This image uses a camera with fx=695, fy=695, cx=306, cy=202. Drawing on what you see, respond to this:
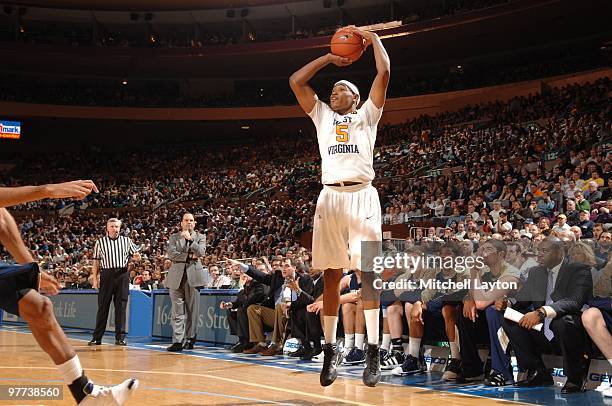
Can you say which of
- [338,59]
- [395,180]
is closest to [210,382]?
[338,59]

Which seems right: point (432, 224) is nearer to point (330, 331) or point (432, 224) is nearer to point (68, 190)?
point (330, 331)

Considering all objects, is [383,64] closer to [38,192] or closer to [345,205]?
[345,205]

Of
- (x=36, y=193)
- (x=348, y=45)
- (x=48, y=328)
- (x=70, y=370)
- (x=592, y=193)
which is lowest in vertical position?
(x=70, y=370)

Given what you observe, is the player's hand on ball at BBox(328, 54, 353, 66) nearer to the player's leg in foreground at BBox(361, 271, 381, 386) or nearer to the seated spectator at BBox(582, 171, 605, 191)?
the player's leg in foreground at BBox(361, 271, 381, 386)

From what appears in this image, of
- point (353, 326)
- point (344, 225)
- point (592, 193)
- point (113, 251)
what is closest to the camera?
point (344, 225)

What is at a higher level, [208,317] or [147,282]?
[147,282]

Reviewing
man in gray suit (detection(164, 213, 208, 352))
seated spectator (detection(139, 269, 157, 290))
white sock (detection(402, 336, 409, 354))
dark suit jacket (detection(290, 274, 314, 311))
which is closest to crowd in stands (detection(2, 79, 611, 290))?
seated spectator (detection(139, 269, 157, 290))

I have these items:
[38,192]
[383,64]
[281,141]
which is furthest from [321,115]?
[281,141]

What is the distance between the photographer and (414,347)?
7.49 meters

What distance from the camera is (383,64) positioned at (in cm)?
551

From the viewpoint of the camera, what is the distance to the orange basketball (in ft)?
18.1

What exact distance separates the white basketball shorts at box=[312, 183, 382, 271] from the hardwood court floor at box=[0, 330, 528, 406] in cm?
109

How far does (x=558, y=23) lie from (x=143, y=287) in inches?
680

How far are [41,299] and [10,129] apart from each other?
101ft
